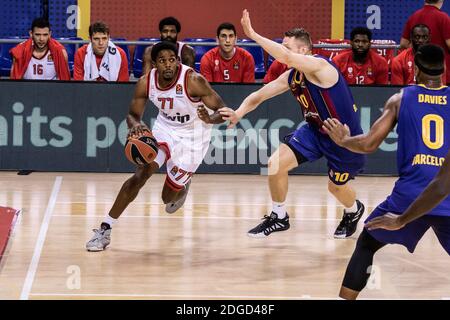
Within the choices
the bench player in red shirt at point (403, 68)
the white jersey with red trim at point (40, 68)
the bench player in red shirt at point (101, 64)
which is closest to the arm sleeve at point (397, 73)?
the bench player in red shirt at point (403, 68)

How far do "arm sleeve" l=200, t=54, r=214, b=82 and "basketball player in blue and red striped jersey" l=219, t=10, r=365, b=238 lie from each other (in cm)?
378

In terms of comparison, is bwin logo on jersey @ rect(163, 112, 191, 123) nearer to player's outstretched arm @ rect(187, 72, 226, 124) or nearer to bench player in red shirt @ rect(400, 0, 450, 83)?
player's outstretched arm @ rect(187, 72, 226, 124)

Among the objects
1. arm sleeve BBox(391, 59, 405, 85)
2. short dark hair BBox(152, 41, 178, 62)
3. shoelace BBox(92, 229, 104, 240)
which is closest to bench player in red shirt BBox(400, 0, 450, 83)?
arm sleeve BBox(391, 59, 405, 85)

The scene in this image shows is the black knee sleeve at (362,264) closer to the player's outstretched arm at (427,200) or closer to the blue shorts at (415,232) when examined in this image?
the blue shorts at (415,232)

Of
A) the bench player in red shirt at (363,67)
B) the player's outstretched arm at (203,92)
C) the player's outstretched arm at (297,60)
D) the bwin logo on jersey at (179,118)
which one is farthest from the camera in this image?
the bench player in red shirt at (363,67)

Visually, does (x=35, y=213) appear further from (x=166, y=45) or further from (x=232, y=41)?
(x=232, y=41)

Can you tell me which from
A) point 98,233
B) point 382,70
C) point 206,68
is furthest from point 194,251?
point 382,70

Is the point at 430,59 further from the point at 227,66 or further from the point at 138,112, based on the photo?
the point at 227,66

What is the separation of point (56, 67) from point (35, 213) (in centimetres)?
318

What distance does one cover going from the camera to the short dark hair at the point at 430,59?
19.8 feet

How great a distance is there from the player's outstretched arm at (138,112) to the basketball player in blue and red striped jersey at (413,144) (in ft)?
10.5
